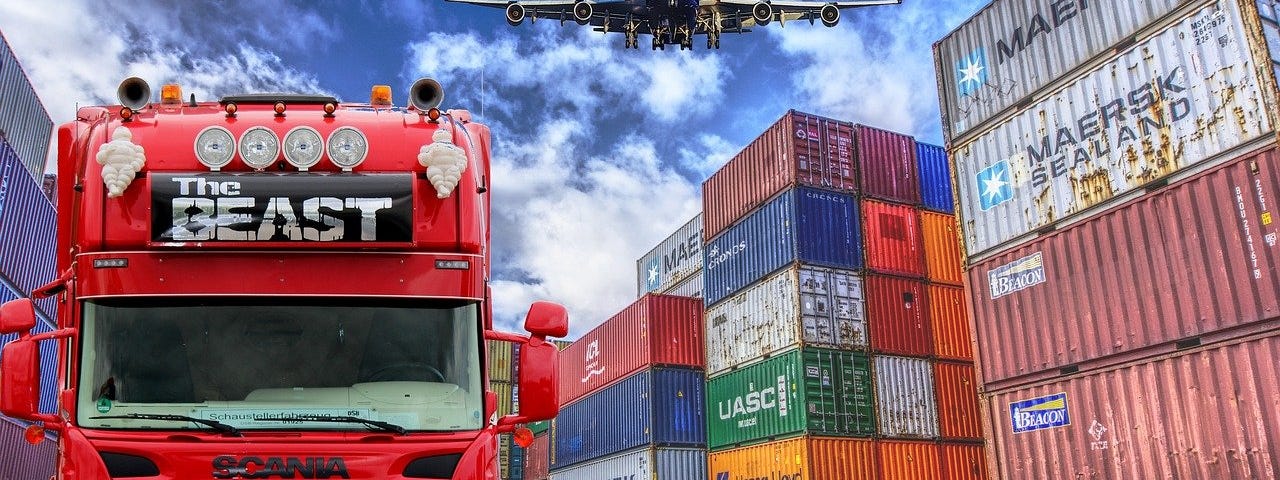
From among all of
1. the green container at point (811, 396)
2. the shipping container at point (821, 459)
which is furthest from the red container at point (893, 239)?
the shipping container at point (821, 459)

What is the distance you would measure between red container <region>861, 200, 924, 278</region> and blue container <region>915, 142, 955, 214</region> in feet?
2.86

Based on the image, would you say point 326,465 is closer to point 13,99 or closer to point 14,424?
point 14,424

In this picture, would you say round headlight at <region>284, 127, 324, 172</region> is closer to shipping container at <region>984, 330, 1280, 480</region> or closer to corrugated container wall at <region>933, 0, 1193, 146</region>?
shipping container at <region>984, 330, 1280, 480</region>

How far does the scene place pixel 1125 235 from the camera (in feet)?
45.6

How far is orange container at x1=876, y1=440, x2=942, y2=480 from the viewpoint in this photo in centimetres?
2142

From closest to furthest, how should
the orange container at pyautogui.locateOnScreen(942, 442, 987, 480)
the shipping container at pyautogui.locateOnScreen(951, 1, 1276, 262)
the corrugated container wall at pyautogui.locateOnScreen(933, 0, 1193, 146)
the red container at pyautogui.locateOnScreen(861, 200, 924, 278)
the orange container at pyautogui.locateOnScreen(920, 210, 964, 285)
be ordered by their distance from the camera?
the shipping container at pyautogui.locateOnScreen(951, 1, 1276, 262) → the corrugated container wall at pyautogui.locateOnScreen(933, 0, 1193, 146) → the orange container at pyautogui.locateOnScreen(942, 442, 987, 480) → the red container at pyautogui.locateOnScreen(861, 200, 924, 278) → the orange container at pyautogui.locateOnScreen(920, 210, 964, 285)

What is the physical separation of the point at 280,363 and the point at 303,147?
4.52 ft

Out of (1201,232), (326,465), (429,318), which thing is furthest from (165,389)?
(1201,232)

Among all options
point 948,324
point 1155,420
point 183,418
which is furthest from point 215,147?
point 948,324

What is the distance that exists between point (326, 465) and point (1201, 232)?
1229 cm

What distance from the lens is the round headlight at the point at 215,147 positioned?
224 inches

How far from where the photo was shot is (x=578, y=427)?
3375 cm

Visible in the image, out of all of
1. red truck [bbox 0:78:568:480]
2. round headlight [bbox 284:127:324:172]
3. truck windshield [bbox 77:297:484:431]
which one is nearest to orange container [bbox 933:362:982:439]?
red truck [bbox 0:78:568:480]

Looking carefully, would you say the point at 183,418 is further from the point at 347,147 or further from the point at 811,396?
the point at 811,396
